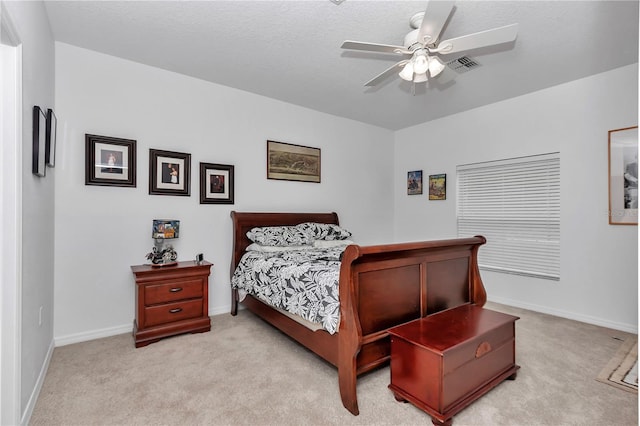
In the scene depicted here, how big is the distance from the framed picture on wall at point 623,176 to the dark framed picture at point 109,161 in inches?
191

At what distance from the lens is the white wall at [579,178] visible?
3219mm

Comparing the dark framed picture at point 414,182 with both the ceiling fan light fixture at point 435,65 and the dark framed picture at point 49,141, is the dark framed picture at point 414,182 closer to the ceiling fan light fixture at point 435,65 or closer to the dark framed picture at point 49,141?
the ceiling fan light fixture at point 435,65

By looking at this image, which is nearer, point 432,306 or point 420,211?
point 432,306

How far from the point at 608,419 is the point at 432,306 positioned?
3.60 feet

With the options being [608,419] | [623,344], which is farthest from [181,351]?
[623,344]

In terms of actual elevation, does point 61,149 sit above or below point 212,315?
above

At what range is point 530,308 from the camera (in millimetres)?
3871

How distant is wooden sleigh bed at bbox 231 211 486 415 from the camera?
1872 mm

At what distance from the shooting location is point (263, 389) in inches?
82.6

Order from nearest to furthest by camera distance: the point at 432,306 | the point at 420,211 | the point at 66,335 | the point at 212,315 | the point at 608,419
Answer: the point at 608,419, the point at 432,306, the point at 66,335, the point at 212,315, the point at 420,211

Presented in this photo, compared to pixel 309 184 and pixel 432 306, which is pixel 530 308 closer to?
pixel 432 306

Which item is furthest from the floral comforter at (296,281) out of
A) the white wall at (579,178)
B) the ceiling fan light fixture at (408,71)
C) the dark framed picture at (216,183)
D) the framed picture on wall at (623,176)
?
the framed picture on wall at (623,176)

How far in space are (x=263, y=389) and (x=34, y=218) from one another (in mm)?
1819

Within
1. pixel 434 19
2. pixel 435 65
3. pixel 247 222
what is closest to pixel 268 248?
pixel 247 222
